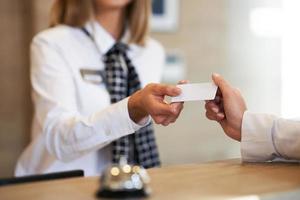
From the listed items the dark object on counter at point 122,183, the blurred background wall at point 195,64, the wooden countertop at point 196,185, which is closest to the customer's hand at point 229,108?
the wooden countertop at point 196,185

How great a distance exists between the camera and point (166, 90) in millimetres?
1019

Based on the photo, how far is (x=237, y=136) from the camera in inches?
42.0

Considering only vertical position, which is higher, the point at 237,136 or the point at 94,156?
the point at 237,136

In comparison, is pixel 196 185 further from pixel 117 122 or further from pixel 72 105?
pixel 72 105

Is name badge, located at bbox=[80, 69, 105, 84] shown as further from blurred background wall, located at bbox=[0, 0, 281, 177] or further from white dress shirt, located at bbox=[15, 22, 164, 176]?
blurred background wall, located at bbox=[0, 0, 281, 177]

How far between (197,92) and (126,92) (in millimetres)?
641

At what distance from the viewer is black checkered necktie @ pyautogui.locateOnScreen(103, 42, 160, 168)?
1531 millimetres

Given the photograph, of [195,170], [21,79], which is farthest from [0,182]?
[21,79]

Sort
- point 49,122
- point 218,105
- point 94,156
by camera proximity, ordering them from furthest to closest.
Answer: point 94,156, point 49,122, point 218,105

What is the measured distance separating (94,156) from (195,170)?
0.70 metres

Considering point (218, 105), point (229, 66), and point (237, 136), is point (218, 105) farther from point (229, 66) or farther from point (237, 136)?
point (229, 66)

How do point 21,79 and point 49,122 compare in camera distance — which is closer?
point 49,122

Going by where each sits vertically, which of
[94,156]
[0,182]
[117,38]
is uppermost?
[117,38]

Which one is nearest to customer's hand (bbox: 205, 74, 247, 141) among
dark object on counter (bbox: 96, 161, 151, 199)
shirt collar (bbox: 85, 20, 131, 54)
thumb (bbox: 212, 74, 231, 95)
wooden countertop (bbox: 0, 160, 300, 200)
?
thumb (bbox: 212, 74, 231, 95)
